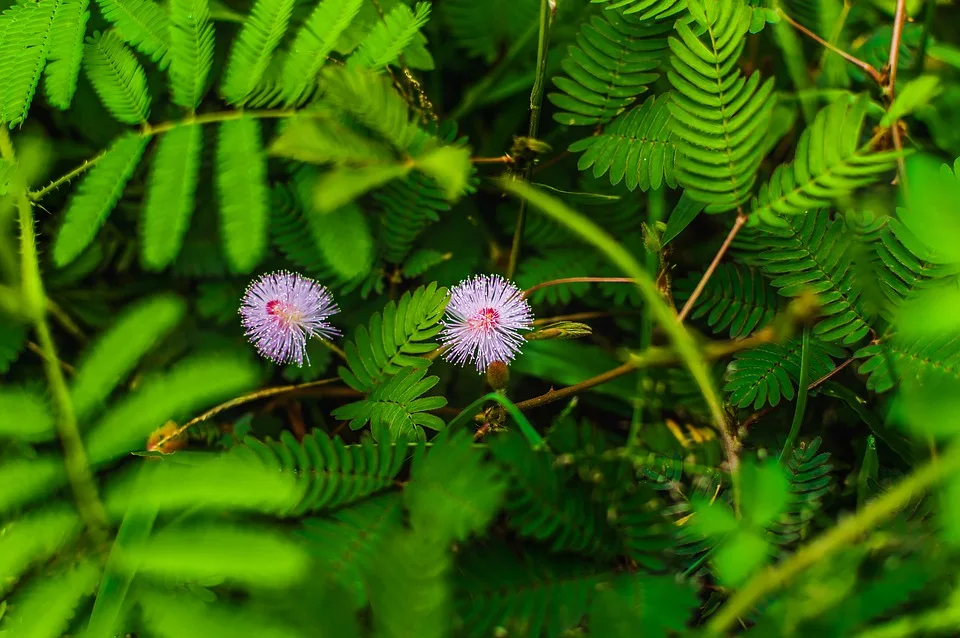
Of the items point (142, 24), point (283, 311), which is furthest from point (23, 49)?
point (283, 311)

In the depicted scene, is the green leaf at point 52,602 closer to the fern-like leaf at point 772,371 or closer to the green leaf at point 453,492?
the green leaf at point 453,492

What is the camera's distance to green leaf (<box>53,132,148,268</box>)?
1.20 metres

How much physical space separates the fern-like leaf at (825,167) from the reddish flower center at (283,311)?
85cm

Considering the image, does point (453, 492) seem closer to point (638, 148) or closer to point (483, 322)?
point (483, 322)

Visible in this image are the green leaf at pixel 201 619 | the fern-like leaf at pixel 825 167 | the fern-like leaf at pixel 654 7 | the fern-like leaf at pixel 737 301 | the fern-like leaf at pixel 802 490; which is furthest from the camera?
the fern-like leaf at pixel 737 301

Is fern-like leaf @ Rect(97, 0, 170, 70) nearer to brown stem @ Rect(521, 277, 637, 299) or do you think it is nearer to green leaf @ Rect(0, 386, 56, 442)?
green leaf @ Rect(0, 386, 56, 442)

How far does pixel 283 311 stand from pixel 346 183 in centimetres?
36

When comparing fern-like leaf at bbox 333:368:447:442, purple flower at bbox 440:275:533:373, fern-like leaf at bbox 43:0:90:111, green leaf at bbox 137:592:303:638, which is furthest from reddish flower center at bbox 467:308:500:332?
fern-like leaf at bbox 43:0:90:111

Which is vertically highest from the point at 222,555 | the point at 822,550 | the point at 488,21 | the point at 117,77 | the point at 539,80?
the point at 488,21

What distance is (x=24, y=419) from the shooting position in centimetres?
108

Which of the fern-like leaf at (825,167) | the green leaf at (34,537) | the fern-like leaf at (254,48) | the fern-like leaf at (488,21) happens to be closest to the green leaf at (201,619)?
the green leaf at (34,537)

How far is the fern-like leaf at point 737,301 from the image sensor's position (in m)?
1.35

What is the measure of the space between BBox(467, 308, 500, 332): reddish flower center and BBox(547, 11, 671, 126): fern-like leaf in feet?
1.34

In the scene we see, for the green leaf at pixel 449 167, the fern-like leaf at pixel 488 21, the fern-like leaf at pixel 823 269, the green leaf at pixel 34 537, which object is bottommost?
the green leaf at pixel 34 537
